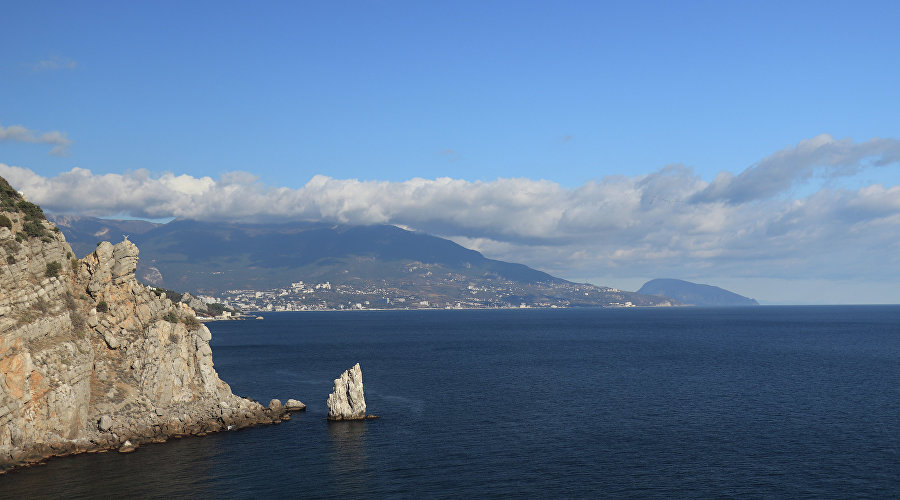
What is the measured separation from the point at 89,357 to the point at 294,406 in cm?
3429

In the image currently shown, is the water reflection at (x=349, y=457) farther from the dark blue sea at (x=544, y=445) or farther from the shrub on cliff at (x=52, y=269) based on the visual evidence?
the shrub on cliff at (x=52, y=269)

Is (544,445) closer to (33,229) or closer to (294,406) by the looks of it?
(294,406)

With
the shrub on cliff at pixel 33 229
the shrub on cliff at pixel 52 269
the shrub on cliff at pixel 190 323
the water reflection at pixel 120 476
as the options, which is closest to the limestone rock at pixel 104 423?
the water reflection at pixel 120 476

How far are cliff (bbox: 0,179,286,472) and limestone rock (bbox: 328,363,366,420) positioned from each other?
29.3 ft

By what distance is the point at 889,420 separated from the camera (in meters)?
95.6

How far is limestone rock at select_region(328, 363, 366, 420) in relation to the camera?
334 feet

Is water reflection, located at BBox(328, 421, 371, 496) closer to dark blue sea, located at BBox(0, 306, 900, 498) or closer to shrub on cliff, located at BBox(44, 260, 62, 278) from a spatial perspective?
dark blue sea, located at BBox(0, 306, 900, 498)

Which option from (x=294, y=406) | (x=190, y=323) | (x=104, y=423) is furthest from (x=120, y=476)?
(x=190, y=323)

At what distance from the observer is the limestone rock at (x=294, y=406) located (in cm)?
10887

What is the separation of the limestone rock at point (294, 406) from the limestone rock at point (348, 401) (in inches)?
375

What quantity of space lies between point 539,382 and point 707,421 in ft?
148

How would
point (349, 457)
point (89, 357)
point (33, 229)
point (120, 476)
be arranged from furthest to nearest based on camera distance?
point (33, 229) < point (89, 357) < point (349, 457) < point (120, 476)

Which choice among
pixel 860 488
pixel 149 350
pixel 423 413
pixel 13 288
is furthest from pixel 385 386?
pixel 860 488

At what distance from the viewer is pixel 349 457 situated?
80.6 metres
